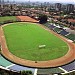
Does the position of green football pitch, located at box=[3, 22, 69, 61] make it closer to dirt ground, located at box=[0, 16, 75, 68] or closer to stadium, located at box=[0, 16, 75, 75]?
stadium, located at box=[0, 16, 75, 75]

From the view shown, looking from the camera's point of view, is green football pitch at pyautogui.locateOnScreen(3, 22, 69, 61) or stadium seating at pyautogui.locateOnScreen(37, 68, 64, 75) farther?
green football pitch at pyautogui.locateOnScreen(3, 22, 69, 61)

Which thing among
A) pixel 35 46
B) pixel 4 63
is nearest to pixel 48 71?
pixel 4 63

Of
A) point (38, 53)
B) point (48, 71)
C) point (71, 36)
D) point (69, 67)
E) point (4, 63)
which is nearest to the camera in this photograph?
point (48, 71)

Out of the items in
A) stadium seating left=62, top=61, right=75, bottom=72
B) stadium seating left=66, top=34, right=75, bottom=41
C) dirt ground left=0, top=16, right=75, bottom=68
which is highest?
stadium seating left=66, top=34, right=75, bottom=41

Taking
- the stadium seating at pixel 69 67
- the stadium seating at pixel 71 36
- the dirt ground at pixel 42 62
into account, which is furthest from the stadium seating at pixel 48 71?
the stadium seating at pixel 71 36

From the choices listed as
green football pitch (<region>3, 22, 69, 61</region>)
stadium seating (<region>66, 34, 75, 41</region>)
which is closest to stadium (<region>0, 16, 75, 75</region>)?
green football pitch (<region>3, 22, 69, 61</region>)

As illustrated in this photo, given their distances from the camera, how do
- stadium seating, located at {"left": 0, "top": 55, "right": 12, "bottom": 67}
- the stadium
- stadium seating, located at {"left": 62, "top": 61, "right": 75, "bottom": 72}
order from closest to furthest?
stadium seating, located at {"left": 62, "top": 61, "right": 75, "bottom": 72}
the stadium
stadium seating, located at {"left": 0, "top": 55, "right": 12, "bottom": 67}

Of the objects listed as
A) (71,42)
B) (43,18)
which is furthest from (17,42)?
(43,18)

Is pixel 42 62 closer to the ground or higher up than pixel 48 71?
higher up

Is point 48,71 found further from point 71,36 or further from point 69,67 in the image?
point 71,36
